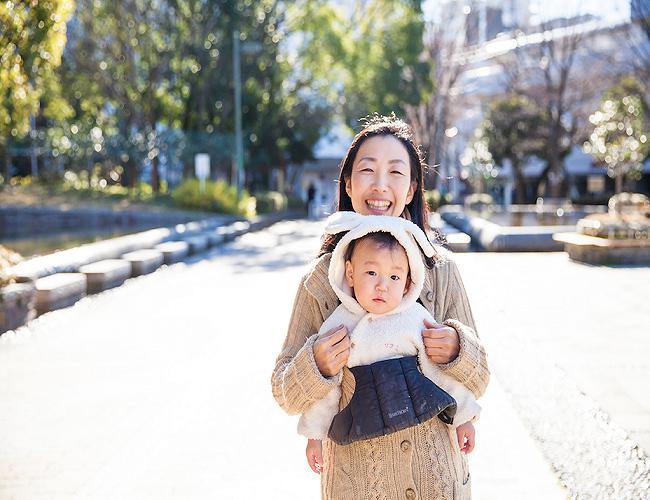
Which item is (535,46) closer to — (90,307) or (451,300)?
(90,307)

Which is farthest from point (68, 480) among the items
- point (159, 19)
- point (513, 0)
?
point (513, 0)

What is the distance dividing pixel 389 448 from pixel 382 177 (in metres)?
0.80

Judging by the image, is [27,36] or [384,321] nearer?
[384,321]

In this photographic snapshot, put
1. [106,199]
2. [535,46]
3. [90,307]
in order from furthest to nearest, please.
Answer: [535,46] < [106,199] < [90,307]

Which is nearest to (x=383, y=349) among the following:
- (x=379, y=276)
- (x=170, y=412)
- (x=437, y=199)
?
(x=379, y=276)

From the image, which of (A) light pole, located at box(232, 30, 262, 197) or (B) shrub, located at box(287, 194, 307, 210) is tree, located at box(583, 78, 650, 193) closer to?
(A) light pole, located at box(232, 30, 262, 197)

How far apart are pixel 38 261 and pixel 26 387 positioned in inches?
203

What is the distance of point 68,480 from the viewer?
4090mm

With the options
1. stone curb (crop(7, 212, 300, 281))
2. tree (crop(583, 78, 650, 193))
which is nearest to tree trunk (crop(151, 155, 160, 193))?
stone curb (crop(7, 212, 300, 281))

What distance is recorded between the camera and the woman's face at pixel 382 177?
2.35 metres

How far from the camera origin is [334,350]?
210cm

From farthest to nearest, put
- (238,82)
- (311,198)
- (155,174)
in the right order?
(311,198) → (155,174) → (238,82)

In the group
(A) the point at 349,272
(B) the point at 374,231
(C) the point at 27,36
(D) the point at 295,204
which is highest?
(C) the point at 27,36

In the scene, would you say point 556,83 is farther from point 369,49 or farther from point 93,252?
point 93,252
